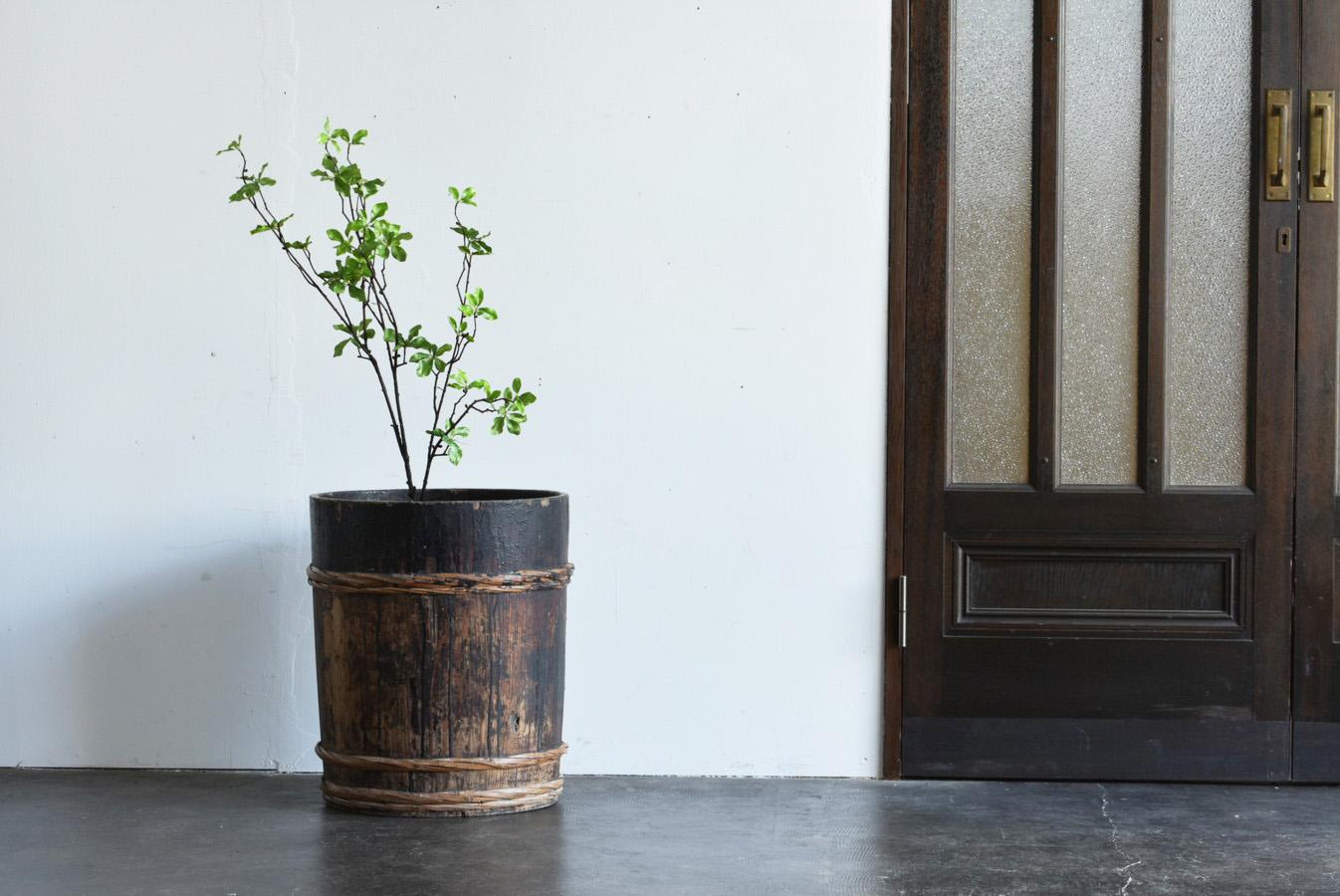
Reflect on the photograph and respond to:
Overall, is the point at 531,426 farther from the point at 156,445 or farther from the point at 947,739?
the point at 947,739

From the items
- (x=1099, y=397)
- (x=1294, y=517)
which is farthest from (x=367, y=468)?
(x=1294, y=517)

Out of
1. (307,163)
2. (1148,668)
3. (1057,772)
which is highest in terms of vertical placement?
(307,163)

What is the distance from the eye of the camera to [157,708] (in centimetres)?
299

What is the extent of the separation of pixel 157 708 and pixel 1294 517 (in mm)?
2390

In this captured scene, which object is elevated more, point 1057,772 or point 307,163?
point 307,163

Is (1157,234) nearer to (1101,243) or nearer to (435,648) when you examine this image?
(1101,243)

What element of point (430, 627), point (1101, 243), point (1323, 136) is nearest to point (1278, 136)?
→ point (1323, 136)

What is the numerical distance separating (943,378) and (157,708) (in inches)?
70.2

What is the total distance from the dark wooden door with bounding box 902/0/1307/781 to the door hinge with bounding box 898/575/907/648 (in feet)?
0.08

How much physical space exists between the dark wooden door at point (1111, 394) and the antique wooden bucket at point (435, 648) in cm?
83

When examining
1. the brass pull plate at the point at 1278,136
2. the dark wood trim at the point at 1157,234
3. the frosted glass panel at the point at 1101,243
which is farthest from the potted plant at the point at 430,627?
the brass pull plate at the point at 1278,136

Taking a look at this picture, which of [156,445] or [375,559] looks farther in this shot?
[156,445]

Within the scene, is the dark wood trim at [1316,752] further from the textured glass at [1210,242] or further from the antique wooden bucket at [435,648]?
the antique wooden bucket at [435,648]

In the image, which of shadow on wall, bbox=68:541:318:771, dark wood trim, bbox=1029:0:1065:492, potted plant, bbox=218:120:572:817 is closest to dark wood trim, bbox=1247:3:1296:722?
dark wood trim, bbox=1029:0:1065:492
